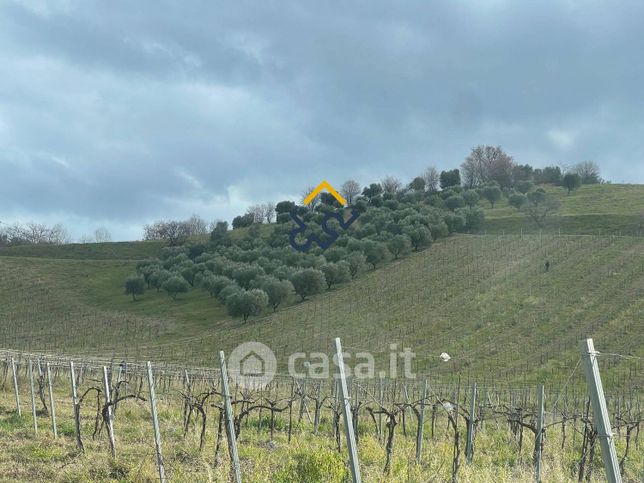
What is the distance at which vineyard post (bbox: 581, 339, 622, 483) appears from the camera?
443 cm

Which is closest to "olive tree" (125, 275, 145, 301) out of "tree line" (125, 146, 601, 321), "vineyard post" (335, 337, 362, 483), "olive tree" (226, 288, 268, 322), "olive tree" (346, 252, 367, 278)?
"tree line" (125, 146, 601, 321)

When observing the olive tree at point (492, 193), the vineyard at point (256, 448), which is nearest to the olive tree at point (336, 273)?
the vineyard at point (256, 448)

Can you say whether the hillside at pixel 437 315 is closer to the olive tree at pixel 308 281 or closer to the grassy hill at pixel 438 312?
the grassy hill at pixel 438 312

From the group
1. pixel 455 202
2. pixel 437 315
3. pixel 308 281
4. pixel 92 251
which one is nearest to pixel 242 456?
pixel 437 315

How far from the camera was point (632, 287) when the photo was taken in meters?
50.2

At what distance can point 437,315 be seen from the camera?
4956 cm

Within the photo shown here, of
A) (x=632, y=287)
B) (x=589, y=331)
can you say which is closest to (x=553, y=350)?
(x=589, y=331)

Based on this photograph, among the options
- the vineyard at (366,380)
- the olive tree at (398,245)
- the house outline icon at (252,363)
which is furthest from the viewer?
the olive tree at (398,245)

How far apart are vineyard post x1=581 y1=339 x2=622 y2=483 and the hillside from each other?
32.7 metres

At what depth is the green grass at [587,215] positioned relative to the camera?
7625 cm

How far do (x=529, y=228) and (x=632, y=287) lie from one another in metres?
29.3

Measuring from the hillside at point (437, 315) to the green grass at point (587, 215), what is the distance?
945 cm

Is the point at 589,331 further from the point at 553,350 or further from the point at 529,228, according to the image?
the point at 529,228
